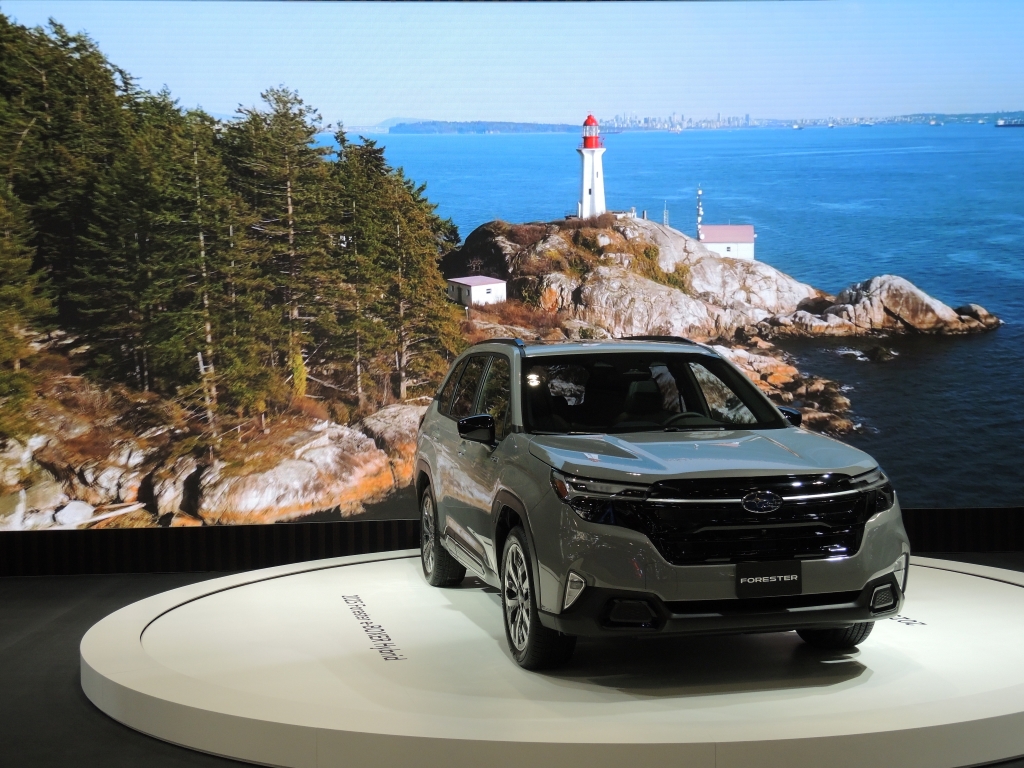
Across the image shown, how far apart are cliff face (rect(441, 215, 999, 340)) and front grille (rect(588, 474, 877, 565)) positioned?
6.43 m

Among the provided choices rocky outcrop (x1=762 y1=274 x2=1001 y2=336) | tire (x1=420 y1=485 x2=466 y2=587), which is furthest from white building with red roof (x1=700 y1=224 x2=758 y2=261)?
tire (x1=420 y1=485 x2=466 y2=587)

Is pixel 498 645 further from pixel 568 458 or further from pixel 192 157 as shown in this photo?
pixel 192 157

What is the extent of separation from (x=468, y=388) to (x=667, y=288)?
5.28 m

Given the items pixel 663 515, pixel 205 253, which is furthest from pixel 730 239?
pixel 663 515

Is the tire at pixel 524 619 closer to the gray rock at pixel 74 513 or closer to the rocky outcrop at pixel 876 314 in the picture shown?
the gray rock at pixel 74 513

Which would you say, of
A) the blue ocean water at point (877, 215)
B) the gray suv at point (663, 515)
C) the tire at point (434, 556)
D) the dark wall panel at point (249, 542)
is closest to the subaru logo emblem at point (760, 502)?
the gray suv at point (663, 515)

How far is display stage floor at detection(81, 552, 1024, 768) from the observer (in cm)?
392

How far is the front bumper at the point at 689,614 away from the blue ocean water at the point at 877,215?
236 inches

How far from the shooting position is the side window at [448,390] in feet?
22.0

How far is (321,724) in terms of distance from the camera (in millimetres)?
4090

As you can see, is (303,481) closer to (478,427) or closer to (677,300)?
(677,300)

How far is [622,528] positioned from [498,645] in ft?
4.53

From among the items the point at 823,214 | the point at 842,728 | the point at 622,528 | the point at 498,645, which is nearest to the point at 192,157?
the point at 823,214

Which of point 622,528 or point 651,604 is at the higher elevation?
→ point 622,528
